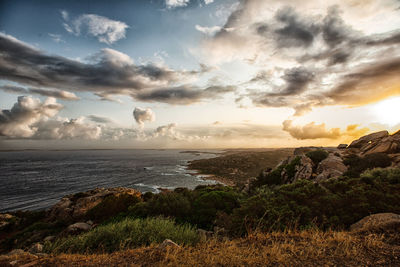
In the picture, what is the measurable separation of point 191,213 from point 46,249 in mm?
7249

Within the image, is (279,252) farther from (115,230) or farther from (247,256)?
(115,230)

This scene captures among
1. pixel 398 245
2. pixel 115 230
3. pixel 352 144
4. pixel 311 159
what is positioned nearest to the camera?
pixel 398 245

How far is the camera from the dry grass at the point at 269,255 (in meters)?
4.52

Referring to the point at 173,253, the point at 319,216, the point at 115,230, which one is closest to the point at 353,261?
the point at 319,216

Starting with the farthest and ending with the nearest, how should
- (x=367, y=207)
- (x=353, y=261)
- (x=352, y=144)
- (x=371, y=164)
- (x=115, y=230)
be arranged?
(x=352, y=144) → (x=371, y=164) → (x=367, y=207) → (x=115, y=230) → (x=353, y=261)

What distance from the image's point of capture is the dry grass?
452 centimetres

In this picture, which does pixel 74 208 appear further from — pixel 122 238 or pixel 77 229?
pixel 122 238

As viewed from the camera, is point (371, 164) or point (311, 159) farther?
point (311, 159)

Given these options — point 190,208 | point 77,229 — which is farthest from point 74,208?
point 190,208

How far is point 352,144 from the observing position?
2495 centimetres

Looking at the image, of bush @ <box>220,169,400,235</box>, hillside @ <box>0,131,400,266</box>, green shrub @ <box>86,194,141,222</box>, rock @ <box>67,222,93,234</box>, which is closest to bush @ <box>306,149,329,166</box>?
hillside @ <box>0,131,400,266</box>

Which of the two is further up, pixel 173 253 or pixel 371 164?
pixel 371 164

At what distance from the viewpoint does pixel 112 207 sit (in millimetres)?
17359

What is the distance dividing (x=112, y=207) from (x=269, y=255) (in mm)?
16714
